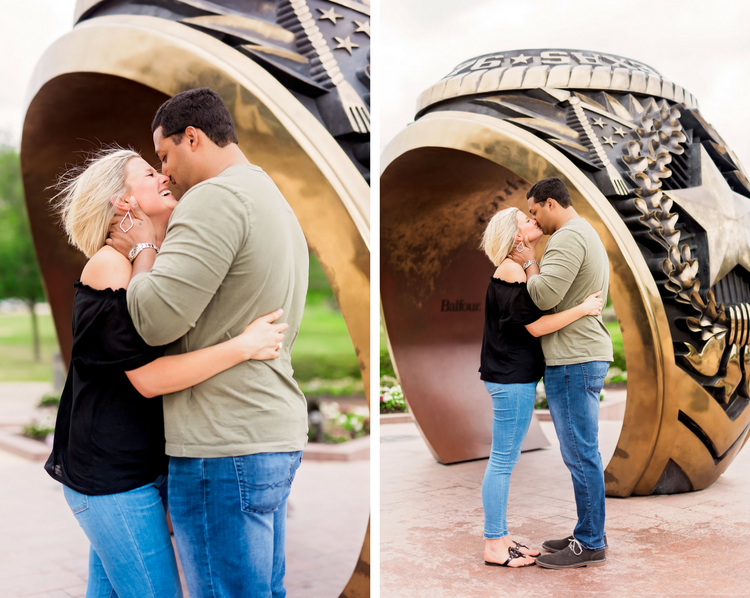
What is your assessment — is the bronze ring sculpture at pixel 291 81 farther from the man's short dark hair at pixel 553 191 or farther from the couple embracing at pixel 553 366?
the man's short dark hair at pixel 553 191

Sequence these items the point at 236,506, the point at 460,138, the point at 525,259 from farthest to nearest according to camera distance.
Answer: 1. the point at 460,138
2. the point at 525,259
3. the point at 236,506

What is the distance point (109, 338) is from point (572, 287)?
2.38m

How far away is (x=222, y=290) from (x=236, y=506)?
0.53m

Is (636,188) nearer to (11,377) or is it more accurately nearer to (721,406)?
(721,406)

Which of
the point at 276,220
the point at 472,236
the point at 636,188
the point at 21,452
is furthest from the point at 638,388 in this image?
the point at 21,452

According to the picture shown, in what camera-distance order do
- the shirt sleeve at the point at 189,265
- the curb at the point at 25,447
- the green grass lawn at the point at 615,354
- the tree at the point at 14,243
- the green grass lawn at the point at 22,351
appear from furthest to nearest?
the green grass lawn at the point at 22,351
the tree at the point at 14,243
the green grass lawn at the point at 615,354
the curb at the point at 25,447
the shirt sleeve at the point at 189,265

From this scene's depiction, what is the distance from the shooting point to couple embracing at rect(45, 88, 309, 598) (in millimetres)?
1492

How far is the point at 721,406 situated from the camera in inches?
157

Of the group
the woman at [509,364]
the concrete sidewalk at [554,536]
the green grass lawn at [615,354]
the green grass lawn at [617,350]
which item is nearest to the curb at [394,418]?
the green grass lawn at [615,354]

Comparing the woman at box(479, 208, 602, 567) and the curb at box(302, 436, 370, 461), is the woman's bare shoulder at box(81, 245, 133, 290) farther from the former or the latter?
the curb at box(302, 436, 370, 461)

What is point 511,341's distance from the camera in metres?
3.17

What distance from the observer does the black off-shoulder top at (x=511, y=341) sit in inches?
123

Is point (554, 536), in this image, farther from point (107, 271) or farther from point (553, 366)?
point (107, 271)

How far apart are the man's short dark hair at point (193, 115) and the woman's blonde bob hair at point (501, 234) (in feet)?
6.34
